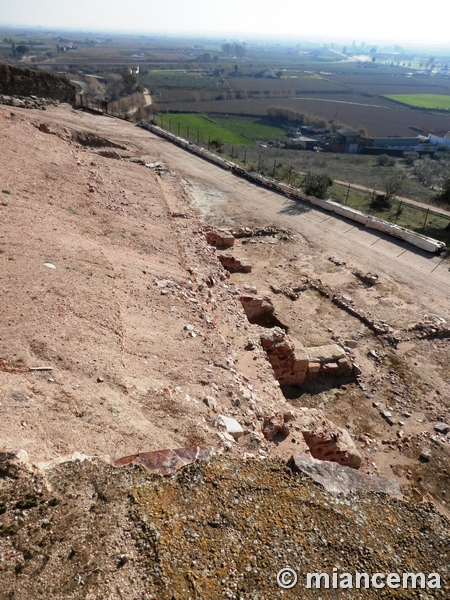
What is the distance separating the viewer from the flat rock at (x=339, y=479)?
21.4 ft

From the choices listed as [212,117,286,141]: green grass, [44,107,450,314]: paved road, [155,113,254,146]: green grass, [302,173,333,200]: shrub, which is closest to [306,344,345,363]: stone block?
[44,107,450,314]: paved road

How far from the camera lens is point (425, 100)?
12612cm

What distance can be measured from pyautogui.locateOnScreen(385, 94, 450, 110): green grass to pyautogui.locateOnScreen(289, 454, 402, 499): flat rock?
128452 mm

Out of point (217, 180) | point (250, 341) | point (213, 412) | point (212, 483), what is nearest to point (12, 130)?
point (217, 180)

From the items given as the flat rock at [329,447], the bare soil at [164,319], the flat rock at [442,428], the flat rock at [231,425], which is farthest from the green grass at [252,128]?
the flat rock at [231,425]

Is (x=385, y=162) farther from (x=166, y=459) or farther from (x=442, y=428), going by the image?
(x=166, y=459)

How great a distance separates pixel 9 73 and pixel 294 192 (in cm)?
2313

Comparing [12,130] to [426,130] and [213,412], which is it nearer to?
[213,412]

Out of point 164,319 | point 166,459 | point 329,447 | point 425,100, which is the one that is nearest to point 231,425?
point 166,459

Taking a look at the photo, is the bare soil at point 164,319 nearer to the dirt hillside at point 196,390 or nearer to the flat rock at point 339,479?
the dirt hillside at point 196,390

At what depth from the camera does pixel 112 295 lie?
33.9ft

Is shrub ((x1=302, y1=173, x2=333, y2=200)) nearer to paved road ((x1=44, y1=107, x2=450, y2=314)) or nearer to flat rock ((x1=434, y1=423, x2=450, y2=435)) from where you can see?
paved road ((x1=44, y1=107, x2=450, y2=314))

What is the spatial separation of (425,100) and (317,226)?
132033mm

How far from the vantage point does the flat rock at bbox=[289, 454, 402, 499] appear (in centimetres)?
651
